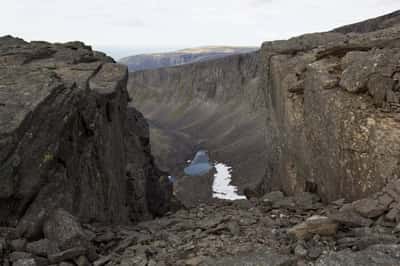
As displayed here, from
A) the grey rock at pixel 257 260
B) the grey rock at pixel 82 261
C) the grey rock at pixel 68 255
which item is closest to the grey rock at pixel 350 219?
the grey rock at pixel 257 260

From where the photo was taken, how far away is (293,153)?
748 inches

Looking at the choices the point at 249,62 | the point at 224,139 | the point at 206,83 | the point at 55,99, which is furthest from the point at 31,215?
the point at 206,83

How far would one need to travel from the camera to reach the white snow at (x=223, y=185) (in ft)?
180

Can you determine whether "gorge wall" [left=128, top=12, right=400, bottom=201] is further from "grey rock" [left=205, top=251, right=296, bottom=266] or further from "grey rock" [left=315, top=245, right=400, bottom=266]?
"grey rock" [left=205, top=251, right=296, bottom=266]

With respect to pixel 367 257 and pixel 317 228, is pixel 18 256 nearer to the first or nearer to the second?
pixel 317 228

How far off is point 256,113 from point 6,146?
3486 inches

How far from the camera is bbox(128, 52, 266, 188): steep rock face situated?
268 feet

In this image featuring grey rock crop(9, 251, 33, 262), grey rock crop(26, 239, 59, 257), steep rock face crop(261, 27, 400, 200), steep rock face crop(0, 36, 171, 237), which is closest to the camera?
grey rock crop(9, 251, 33, 262)

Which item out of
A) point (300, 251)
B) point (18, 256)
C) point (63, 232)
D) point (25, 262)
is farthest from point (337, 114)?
point (18, 256)

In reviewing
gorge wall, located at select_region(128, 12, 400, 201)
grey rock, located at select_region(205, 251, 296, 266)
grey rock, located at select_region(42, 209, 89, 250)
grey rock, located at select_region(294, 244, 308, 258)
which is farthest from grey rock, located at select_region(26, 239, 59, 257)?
gorge wall, located at select_region(128, 12, 400, 201)

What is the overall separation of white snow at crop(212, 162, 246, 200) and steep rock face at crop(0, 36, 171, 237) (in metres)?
30.8

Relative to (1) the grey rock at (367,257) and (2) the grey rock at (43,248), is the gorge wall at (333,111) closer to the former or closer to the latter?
(1) the grey rock at (367,257)

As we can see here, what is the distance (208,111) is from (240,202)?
106m

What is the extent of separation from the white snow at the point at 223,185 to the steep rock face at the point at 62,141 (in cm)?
3082
